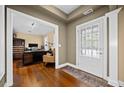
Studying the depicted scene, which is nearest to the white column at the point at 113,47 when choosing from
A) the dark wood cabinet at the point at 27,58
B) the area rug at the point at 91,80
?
the area rug at the point at 91,80

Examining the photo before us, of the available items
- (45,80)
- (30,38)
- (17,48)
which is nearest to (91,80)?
(45,80)

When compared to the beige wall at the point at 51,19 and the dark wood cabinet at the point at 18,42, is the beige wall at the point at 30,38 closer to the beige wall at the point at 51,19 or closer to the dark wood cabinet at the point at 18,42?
the dark wood cabinet at the point at 18,42

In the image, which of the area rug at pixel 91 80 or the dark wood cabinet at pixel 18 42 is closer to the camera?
the area rug at pixel 91 80

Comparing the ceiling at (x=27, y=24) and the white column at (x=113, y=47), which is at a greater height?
the ceiling at (x=27, y=24)

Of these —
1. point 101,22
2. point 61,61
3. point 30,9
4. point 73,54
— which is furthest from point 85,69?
point 30,9

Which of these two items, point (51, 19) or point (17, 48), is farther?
point (17, 48)

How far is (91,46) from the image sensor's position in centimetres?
331

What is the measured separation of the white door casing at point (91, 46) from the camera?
2.84m

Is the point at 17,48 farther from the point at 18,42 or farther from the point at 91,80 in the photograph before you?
the point at 91,80

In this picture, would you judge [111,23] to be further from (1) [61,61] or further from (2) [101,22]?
(1) [61,61]

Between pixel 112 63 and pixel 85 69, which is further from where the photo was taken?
pixel 85 69

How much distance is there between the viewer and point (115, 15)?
2213 mm

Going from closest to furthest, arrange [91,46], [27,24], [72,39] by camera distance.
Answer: [91,46] → [72,39] → [27,24]
